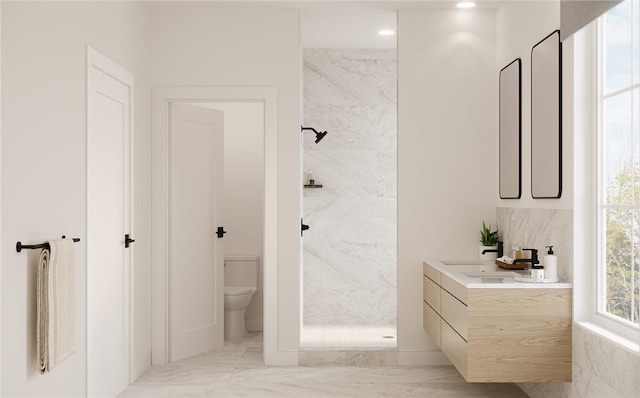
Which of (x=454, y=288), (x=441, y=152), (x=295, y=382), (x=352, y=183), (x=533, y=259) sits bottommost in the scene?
(x=295, y=382)

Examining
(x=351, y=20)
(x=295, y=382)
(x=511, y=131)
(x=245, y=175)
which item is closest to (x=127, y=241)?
(x=295, y=382)

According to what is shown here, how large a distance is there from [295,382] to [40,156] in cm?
234

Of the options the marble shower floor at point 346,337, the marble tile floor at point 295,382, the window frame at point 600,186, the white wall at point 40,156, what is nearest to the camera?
the white wall at point 40,156

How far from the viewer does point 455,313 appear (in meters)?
3.70

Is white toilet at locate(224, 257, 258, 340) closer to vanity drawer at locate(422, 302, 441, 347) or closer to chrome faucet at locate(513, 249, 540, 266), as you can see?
vanity drawer at locate(422, 302, 441, 347)

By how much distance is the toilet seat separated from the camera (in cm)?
568

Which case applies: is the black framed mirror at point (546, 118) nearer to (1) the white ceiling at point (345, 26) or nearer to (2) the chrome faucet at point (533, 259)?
(2) the chrome faucet at point (533, 259)

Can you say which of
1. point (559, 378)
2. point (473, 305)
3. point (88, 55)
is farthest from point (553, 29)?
point (88, 55)

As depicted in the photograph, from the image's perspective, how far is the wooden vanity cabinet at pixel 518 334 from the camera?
133 inches

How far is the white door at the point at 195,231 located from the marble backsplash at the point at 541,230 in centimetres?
234

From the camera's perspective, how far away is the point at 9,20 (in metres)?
2.65

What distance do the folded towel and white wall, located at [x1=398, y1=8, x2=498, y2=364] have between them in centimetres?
254

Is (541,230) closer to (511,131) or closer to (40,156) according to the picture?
(511,131)

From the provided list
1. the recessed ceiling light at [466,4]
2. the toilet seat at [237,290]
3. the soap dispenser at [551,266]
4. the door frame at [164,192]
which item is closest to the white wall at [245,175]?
the toilet seat at [237,290]
